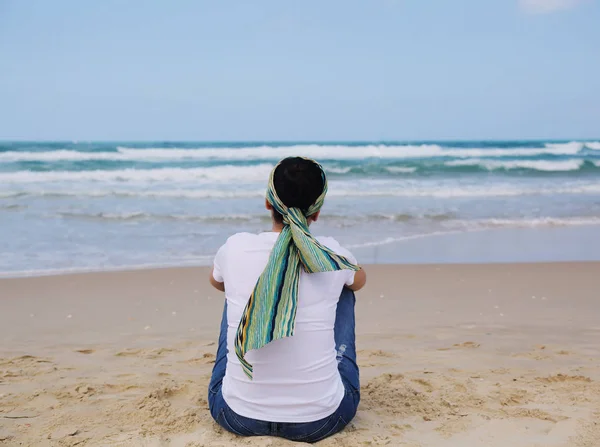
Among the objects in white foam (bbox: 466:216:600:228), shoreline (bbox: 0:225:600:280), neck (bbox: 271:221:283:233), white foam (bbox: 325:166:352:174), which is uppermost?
neck (bbox: 271:221:283:233)

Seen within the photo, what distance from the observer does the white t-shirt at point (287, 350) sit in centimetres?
232

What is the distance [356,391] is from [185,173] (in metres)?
17.8

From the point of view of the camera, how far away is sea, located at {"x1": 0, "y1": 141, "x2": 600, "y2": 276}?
295 inches

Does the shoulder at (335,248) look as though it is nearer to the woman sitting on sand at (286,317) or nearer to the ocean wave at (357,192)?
the woman sitting on sand at (286,317)

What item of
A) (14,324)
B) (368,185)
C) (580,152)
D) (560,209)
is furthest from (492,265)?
(580,152)

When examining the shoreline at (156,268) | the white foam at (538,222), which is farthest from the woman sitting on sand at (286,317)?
the white foam at (538,222)

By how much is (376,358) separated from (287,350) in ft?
5.65

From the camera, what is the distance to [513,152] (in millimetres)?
31688

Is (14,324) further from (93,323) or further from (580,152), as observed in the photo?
(580,152)

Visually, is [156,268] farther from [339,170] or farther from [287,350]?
[339,170]

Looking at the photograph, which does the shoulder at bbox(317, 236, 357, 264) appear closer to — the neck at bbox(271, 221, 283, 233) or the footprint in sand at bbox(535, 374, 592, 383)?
the neck at bbox(271, 221, 283, 233)

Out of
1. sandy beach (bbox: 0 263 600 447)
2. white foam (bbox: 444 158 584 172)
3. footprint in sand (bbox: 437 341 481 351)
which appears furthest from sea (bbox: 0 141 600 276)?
footprint in sand (bbox: 437 341 481 351)

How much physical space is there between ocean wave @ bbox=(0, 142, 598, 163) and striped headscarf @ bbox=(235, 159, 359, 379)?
22.6m

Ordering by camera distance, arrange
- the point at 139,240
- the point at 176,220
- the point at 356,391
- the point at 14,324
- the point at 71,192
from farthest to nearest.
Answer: the point at 71,192, the point at 176,220, the point at 139,240, the point at 14,324, the point at 356,391
